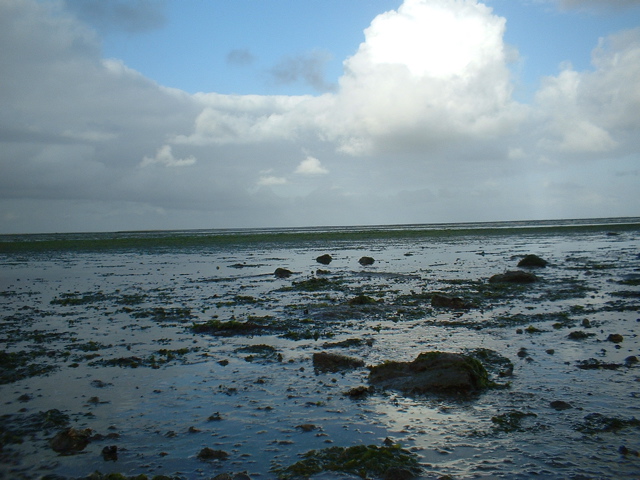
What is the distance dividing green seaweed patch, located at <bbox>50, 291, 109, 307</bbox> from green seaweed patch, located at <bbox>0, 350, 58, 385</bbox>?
9.95 meters

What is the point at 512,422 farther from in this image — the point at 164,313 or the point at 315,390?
the point at 164,313

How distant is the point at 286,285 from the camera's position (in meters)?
28.9

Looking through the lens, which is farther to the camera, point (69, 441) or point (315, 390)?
point (315, 390)

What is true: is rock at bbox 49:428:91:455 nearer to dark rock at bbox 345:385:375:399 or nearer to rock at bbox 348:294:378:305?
dark rock at bbox 345:385:375:399

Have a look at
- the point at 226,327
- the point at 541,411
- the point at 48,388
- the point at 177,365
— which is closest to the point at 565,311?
the point at 541,411

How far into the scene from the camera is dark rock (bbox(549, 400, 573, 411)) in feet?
28.4

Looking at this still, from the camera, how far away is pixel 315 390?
10188 mm

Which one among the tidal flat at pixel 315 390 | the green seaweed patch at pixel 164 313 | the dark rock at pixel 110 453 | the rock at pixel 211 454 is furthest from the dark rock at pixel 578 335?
the green seaweed patch at pixel 164 313

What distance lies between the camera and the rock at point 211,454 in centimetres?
728

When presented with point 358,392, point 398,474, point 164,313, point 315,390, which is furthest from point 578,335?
point 164,313

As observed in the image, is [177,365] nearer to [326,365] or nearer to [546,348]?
[326,365]

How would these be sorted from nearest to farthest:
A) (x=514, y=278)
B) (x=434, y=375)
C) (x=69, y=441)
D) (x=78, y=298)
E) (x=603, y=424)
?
(x=69, y=441) → (x=603, y=424) → (x=434, y=375) → (x=78, y=298) → (x=514, y=278)

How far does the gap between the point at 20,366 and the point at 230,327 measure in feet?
20.8

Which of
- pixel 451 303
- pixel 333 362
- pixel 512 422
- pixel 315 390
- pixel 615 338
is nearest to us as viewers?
pixel 512 422
